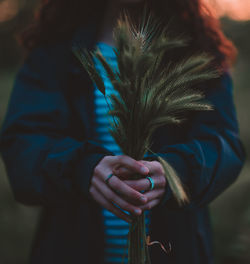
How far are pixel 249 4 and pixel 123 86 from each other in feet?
12.3

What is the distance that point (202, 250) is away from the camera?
4.88ft

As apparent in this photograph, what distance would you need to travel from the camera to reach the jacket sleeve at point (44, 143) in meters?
1.23

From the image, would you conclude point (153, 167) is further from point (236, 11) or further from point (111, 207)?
point (236, 11)

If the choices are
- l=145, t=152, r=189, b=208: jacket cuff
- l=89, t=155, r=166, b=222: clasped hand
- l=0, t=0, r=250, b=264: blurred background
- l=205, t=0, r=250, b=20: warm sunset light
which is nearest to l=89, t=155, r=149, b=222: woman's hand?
l=89, t=155, r=166, b=222: clasped hand

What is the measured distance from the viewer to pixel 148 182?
1.06m

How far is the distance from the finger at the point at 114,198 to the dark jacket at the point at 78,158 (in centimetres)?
9

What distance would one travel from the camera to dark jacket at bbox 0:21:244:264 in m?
1.25

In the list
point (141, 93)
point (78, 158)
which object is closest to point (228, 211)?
point (78, 158)

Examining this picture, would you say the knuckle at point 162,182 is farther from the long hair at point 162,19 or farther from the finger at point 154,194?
the long hair at point 162,19

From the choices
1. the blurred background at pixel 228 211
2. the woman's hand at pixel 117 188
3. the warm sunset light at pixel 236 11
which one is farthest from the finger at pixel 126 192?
the warm sunset light at pixel 236 11

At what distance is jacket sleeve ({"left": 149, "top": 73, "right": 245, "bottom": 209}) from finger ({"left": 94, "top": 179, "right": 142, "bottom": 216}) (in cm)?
16

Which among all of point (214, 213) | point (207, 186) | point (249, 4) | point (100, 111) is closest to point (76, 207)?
point (100, 111)

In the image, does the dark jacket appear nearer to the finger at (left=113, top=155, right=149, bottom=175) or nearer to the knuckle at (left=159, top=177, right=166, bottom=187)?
the knuckle at (left=159, top=177, right=166, bottom=187)

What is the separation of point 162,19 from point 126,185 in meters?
1.00
